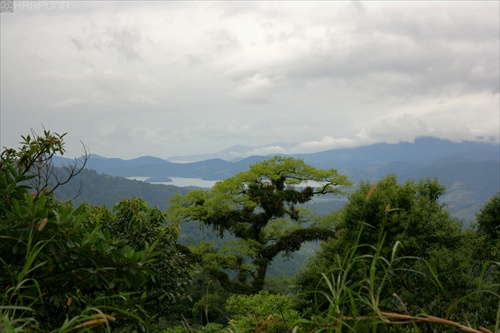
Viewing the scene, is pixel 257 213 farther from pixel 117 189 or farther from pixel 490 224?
pixel 117 189

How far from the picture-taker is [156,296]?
7.60 m

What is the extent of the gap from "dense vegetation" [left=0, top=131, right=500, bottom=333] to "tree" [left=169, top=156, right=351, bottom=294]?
0.08m

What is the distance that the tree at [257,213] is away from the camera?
26516mm

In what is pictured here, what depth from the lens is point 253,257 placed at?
27.4 metres

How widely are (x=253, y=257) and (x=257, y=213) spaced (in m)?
2.75

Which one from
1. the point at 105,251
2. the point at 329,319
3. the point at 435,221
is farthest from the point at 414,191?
the point at 329,319

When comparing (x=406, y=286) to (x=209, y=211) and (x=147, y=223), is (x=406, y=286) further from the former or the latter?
(x=209, y=211)

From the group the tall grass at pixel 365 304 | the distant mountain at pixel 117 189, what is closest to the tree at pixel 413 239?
the tall grass at pixel 365 304

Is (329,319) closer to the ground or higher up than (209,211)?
higher up

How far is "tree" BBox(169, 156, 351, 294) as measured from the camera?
26516mm

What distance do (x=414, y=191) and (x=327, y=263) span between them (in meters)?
3.59

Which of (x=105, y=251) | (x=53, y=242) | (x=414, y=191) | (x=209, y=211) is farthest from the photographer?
(x=209, y=211)

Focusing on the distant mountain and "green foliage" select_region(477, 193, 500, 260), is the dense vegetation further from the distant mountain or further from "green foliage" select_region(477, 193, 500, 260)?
the distant mountain

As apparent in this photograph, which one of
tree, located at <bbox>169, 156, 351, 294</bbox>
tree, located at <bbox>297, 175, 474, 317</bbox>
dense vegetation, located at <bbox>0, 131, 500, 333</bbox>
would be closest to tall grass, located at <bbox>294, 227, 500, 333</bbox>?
dense vegetation, located at <bbox>0, 131, 500, 333</bbox>
